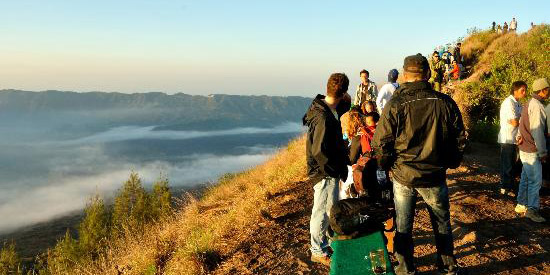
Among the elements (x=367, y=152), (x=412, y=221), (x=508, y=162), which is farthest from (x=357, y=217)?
(x=508, y=162)

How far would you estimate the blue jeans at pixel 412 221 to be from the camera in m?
3.90

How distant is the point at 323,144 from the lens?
4.20 metres

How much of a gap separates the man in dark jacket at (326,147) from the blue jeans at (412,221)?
0.72 m

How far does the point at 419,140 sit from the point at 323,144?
3.33 ft

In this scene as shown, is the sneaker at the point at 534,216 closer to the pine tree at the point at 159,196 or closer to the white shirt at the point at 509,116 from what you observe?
the white shirt at the point at 509,116

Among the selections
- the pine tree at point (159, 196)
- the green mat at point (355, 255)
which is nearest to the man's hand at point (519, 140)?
the green mat at point (355, 255)

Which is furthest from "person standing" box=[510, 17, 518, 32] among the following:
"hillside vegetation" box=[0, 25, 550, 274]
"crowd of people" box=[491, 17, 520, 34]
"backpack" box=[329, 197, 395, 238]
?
"backpack" box=[329, 197, 395, 238]

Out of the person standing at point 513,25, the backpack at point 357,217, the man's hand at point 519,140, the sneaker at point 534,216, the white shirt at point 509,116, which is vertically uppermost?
the person standing at point 513,25

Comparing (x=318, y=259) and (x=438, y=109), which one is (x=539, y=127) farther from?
(x=318, y=259)

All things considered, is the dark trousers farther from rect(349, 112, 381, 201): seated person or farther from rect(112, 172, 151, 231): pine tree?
rect(112, 172, 151, 231): pine tree

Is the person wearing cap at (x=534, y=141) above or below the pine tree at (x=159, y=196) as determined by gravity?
above

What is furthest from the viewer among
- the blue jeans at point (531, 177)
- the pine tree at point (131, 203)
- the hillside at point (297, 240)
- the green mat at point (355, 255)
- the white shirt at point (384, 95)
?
the pine tree at point (131, 203)

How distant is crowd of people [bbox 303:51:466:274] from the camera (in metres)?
3.72

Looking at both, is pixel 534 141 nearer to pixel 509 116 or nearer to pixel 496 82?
pixel 509 116
